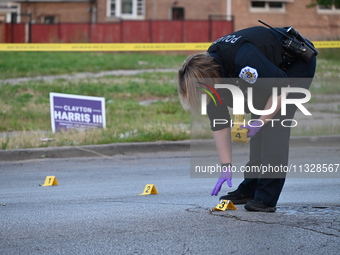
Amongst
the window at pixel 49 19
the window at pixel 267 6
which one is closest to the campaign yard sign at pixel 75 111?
the window at pixel 267 6

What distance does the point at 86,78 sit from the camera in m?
22.0

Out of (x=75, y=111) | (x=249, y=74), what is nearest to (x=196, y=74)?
(x=249, y=74)

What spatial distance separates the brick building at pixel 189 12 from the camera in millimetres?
41344

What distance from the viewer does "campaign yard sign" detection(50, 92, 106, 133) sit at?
12.7 metres

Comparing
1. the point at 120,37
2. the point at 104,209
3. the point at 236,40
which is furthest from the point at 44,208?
the point at 120,37

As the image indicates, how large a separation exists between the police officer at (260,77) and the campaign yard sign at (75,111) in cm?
717

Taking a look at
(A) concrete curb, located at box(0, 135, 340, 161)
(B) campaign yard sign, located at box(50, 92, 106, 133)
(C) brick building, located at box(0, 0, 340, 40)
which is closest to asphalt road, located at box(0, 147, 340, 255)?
(A) concrete curb, located at box(0, 135, 340, 161)

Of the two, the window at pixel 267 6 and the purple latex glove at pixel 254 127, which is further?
the window at pixel 267 6

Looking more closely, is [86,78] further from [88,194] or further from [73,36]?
[73,36]

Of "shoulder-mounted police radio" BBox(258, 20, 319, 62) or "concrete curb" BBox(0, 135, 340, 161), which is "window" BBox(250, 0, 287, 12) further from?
"shoulder-mounted police radio" BBox(258, 20, 319, 62)

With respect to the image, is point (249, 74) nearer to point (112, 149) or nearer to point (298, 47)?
point (298, 47)

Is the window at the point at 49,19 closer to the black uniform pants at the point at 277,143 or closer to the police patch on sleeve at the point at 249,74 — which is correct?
the black uniform pants at the point at 277,143

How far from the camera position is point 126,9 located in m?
43.8

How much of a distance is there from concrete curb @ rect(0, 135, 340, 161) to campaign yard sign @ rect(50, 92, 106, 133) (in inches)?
59.6
